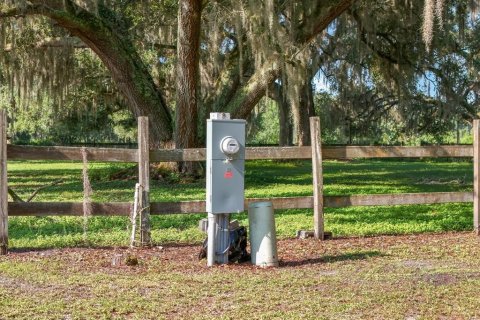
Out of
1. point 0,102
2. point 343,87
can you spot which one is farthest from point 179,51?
point 0,102

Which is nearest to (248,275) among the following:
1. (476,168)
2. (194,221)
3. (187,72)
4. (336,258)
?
(336,258)

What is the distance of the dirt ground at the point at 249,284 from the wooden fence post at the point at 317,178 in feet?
1.11

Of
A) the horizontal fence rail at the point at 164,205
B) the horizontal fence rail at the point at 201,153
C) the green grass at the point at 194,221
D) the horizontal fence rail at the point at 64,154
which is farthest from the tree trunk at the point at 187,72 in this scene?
the horizontal fence rail at the point at 164,205

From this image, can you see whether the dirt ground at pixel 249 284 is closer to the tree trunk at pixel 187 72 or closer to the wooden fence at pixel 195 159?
the wooden fence at pixel 195 159

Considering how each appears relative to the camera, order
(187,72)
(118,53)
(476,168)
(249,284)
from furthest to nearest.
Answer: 1. (118,53)
2. (187,72)
3. (476,168)
4. (249,284)

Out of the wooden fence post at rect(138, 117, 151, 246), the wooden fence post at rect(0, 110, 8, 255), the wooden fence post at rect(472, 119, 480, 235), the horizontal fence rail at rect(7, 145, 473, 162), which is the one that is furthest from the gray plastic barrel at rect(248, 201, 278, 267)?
the wooden fence post at rect(472, 119, 480, 235)

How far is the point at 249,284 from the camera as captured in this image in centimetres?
536

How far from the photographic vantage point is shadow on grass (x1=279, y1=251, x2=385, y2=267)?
20.9ft

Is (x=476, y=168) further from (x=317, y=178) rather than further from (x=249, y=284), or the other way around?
Result: (x=249, y=284)

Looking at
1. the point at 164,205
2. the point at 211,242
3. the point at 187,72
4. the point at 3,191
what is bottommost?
the point at 211,242

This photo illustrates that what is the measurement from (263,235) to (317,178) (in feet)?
5.42

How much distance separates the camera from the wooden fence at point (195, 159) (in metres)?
6.95

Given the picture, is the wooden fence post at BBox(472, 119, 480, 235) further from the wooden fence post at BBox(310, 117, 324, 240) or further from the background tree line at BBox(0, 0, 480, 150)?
the background tree line at BBox(0, 0, 480, 150)

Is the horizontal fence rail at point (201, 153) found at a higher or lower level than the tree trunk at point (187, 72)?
lower
